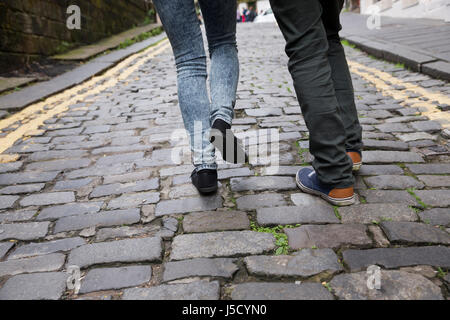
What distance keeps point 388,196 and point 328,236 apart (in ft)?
1.75

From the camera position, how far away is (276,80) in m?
5.08

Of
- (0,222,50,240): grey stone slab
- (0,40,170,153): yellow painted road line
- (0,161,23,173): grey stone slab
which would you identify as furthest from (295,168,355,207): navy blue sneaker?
(0,40,170,153): yellow painted road line

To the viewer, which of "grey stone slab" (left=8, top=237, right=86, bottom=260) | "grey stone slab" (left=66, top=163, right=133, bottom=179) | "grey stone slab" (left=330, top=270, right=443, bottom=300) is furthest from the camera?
"grey stone slab" (left=66, top=163, right=133, bottom=179)

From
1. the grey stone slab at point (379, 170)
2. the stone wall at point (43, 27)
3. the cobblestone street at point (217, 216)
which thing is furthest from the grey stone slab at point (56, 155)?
→ the stone wall at point (43, 27)

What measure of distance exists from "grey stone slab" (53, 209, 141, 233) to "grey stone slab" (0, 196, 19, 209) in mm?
398

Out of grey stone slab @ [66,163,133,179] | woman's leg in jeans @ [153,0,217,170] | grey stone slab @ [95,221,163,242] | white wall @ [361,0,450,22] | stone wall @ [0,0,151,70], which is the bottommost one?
grey stone slab @ [95,221,163,242]

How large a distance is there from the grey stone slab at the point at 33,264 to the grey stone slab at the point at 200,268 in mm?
461

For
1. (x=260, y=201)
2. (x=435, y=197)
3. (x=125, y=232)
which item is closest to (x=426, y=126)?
(x=435, y=197)

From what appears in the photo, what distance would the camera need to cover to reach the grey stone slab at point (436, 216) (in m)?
1.76

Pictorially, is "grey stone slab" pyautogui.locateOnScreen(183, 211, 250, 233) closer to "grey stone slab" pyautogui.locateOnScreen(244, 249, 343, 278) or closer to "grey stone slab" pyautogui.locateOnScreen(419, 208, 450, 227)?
"grey stone slab" pyautogui.locateOnScreen(244, 249, 343, 278)

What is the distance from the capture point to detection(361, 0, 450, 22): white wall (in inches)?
394

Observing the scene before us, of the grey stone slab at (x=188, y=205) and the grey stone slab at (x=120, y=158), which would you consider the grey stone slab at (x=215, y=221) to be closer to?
the grey stone slab at (x=188, y=205)

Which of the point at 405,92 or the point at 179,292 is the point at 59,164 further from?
the point at 405,92
